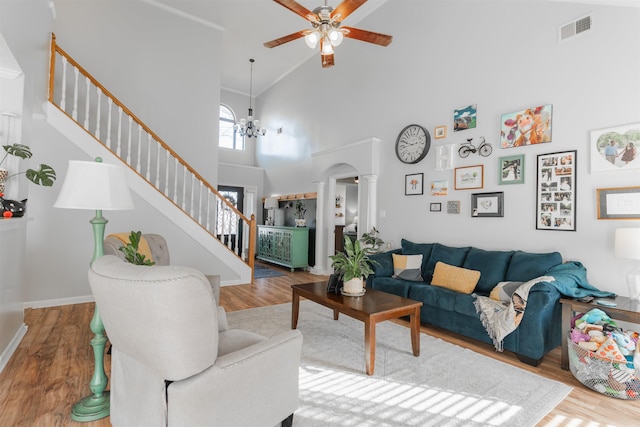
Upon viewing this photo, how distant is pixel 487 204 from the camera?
13.0ft

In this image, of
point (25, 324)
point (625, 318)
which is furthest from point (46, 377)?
point (625, 318)

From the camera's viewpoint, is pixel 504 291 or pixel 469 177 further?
pixel 469 177

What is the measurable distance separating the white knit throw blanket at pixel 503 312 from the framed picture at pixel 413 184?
6.77 ft

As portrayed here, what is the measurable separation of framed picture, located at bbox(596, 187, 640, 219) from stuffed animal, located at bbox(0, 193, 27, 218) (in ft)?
16.7

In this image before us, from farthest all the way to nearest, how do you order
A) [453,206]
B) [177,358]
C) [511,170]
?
[453,206]
[511,170]
[177,358]

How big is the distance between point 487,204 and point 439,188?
2.33ft

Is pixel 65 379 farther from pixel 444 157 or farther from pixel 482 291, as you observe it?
pixel 444 157

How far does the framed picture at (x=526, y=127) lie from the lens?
347 cm

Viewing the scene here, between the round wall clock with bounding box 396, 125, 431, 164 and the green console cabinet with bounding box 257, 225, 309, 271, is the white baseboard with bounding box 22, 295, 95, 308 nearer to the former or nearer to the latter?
the green console cabinet with bounding box 257, 225, 309, 271

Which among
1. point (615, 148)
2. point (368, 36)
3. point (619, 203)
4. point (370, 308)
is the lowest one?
point (370, 308)

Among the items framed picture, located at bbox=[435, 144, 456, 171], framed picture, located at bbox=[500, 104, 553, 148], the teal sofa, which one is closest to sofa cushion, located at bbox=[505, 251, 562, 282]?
the teal sofa

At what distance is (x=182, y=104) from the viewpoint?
6062 millimetres

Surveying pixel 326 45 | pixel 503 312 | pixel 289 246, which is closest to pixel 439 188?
pixel 503 312

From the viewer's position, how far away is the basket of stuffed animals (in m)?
2.20
